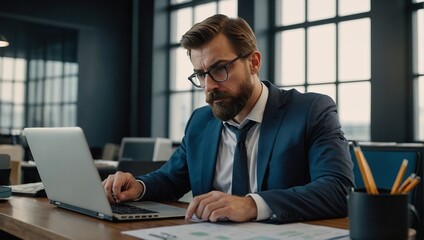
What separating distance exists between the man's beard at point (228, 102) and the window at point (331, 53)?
341cm

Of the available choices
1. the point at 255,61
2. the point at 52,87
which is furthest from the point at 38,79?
the point at 255,61

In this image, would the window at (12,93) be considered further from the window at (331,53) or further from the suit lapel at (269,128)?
the suit lapel at (269,128)

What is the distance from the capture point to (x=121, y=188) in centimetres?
152

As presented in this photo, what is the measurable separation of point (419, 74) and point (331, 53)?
0.99m

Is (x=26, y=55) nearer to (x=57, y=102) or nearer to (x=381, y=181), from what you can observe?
(x=57, y=102)

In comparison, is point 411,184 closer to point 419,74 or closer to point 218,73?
point 218,73

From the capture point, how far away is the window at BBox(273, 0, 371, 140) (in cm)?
488

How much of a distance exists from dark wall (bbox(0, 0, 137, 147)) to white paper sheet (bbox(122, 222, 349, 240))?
637cm

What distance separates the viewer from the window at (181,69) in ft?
22.5

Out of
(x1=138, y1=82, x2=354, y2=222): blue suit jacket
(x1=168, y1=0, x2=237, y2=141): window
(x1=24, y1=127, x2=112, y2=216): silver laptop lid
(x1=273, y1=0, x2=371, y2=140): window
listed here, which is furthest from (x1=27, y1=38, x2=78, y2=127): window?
(x1=24, y1=127, x2=112, y2=216): silver laptop lid

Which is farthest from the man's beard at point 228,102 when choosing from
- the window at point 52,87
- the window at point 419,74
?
the window at point 52,87

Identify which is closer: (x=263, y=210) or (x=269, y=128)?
(x=263, y=210)

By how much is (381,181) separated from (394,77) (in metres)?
3.13

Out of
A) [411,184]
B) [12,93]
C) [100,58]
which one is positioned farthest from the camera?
[100,58]
